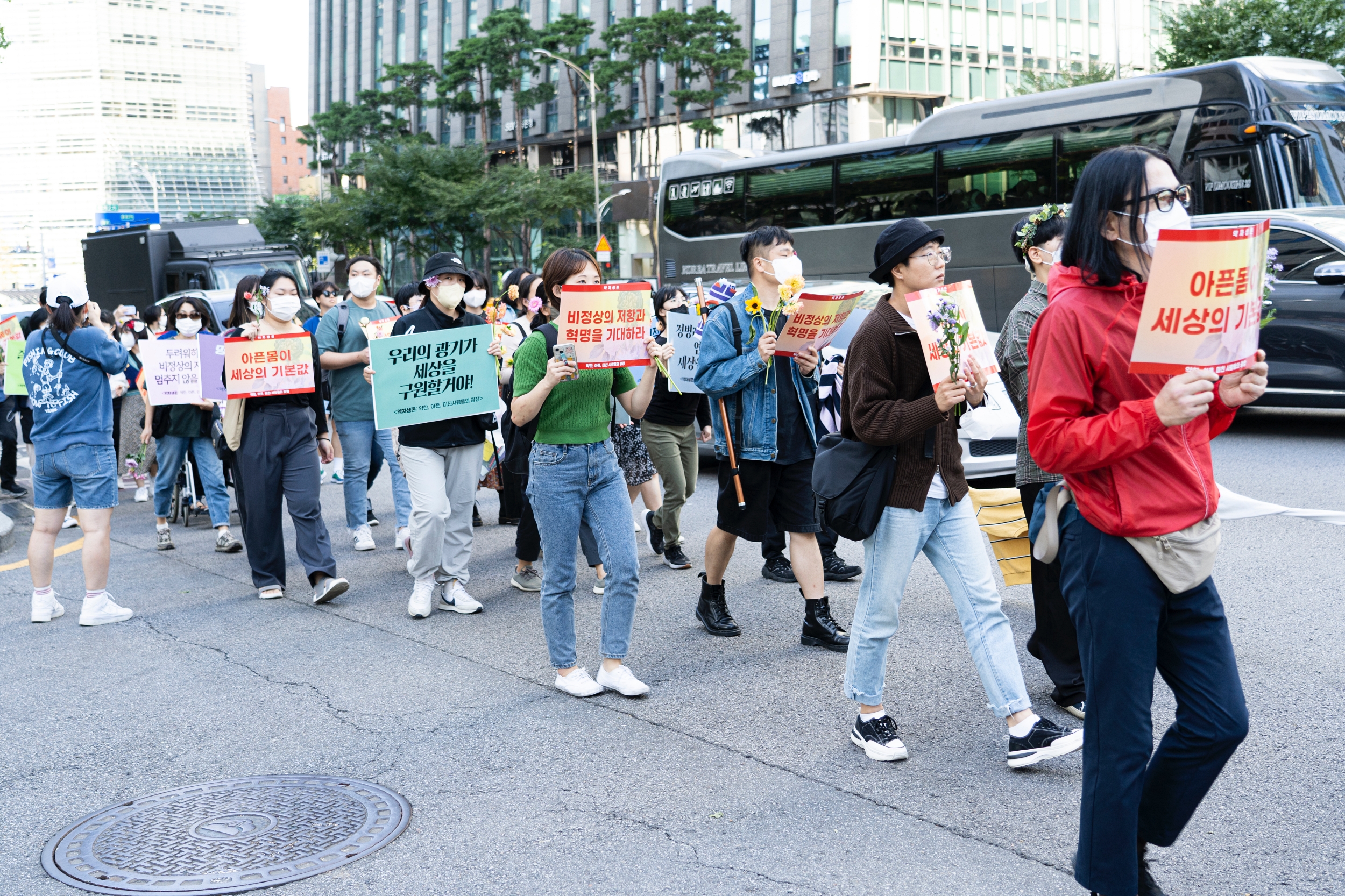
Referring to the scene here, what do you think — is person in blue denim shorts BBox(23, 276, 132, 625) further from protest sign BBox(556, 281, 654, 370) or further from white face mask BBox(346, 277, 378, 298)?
protest sign BBox(556, 281, 654, 370)

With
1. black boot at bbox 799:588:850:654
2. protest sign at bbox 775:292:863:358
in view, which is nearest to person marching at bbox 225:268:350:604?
black boot at bbox 799:588:850:654

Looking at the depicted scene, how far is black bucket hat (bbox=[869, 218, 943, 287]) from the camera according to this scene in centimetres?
431

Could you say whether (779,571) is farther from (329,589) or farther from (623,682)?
(329,589)

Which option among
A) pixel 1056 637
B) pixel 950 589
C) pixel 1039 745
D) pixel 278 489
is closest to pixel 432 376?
pixel 278 489

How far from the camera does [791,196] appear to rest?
21.4 metres

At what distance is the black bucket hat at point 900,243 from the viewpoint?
4312 mm

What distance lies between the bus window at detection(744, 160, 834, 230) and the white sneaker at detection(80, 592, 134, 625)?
15445 mm

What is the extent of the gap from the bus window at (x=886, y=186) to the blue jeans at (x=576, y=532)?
46.3 ft

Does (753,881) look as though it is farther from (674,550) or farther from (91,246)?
(91,246)

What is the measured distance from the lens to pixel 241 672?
592 centimetres

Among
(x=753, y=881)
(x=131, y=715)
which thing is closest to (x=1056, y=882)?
(x=753, y=881)

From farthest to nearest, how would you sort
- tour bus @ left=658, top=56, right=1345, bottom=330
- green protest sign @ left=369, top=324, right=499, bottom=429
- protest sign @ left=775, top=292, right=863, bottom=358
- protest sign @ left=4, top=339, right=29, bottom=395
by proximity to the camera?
tour bus @ left=658, top=56, right=1345, bottom=330, protest sign @ left=4, top=339, right=29, bottom=395, green protest sign @ left=369, top=324, right=499, bottom=429, protest sign @ left=775, top=292, right=863, bottom=358

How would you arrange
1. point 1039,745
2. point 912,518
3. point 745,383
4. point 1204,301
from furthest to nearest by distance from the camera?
point 745,383
point 912,518
point 1039,745
point 1204,301

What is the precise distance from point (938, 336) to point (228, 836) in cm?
282
